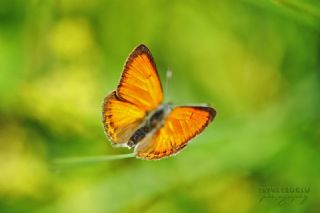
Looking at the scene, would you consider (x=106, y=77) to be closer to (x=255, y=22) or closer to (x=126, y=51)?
(x=126, y=51)

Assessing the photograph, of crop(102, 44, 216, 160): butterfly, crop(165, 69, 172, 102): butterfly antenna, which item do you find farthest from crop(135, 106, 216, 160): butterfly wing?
crop(165, 69, 172, 102): butterfly antenna

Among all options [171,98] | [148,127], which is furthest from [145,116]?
[171,98]

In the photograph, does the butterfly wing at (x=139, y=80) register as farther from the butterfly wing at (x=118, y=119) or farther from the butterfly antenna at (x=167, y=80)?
the butterfly antenna at (x=167, y=80)

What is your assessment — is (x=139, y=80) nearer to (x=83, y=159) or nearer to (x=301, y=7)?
(x=83, y=159)

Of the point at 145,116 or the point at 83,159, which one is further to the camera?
the point at 83,159

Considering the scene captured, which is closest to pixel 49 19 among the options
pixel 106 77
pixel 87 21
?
pixel 87 21

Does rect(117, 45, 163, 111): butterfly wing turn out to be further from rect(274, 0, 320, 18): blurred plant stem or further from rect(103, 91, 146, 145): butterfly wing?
rect(274, 0, 320, 18): blurred plant stem

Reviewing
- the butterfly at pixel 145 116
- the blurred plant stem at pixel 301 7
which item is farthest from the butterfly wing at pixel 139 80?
the blurred plant stem at pixel 301 7

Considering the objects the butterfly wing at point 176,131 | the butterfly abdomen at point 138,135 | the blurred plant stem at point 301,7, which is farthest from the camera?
the blurred plant stem at point 301,7
